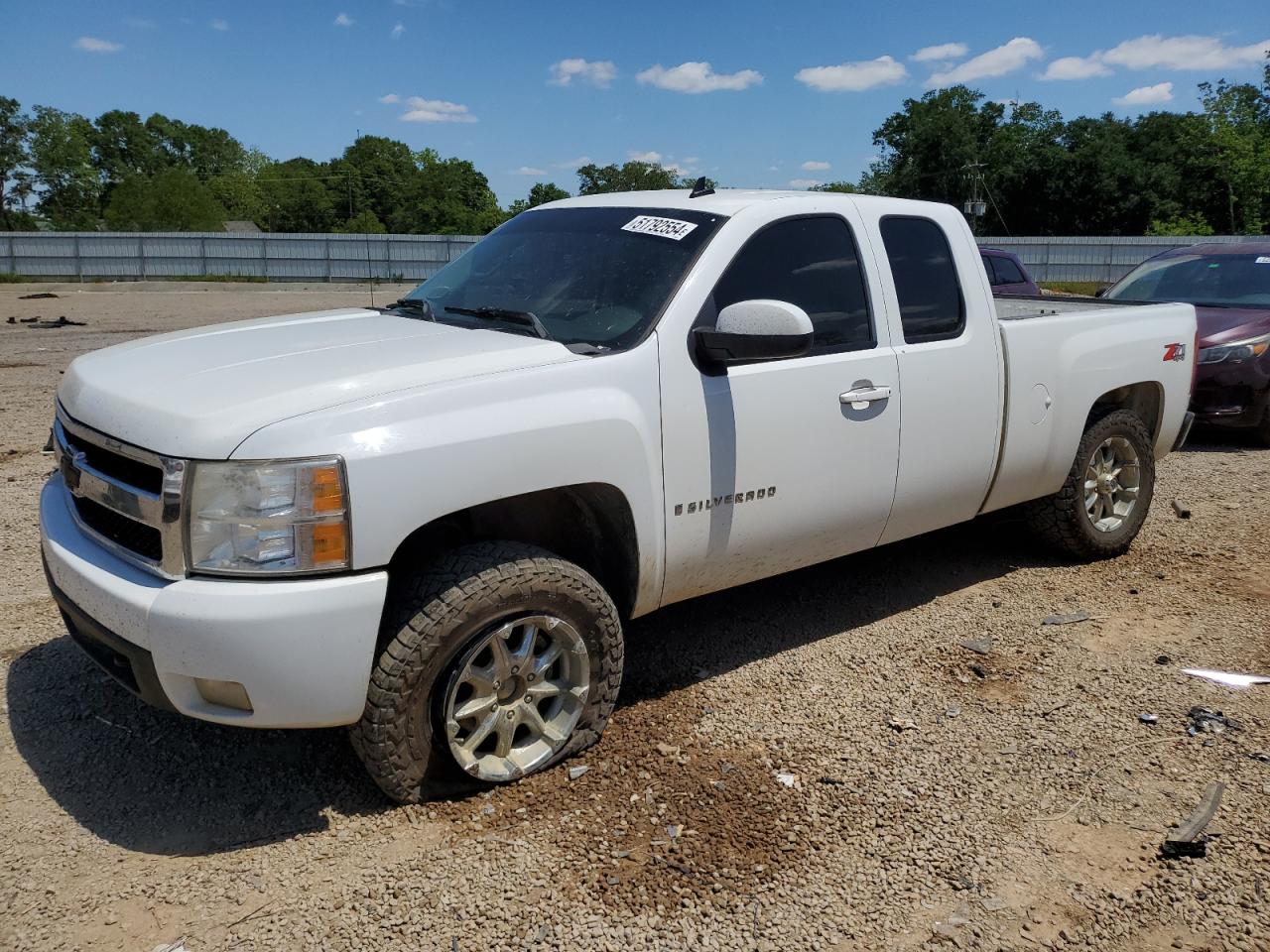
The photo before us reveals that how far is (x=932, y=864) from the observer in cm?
294

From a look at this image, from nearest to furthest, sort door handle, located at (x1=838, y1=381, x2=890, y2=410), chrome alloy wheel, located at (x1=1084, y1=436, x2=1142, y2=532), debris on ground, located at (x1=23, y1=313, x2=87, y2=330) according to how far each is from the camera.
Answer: door handle, located at (x1=838, y1=381, x2=890, y2=410), chrome alloy wheel, located at (x1=1084, y1=436, x2=1142, y2=532), debris on ground, located at (x1=23, y1=313, x2=87, y2=330)

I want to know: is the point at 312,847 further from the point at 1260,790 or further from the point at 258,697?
the point at 1260,790

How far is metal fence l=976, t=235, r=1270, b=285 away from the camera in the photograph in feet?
113

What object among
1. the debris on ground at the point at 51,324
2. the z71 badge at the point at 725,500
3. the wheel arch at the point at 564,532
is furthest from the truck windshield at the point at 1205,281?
the debris on ground at the point at 51,324

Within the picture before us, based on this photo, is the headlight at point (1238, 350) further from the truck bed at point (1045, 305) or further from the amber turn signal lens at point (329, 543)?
the amber turn signal lens at point (329, 543)

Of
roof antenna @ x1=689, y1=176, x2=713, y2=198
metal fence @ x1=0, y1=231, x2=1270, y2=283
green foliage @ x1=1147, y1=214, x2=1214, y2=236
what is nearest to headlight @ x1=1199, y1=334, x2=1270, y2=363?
roof antenna @ x1=689, y1=176, x2=713, y2=198

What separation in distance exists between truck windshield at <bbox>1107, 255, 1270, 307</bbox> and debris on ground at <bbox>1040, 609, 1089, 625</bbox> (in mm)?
5448

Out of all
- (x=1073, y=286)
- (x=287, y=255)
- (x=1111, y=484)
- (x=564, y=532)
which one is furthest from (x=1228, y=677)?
(x=287, y=255)

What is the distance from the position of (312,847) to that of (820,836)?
1.52m

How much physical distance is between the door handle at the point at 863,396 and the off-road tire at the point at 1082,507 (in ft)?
5.71

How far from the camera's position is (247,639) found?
8.64ft

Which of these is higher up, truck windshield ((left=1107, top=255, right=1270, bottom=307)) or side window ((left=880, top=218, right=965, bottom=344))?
truck windshield ((left=1107, top=255, right=1270, bottom=307))

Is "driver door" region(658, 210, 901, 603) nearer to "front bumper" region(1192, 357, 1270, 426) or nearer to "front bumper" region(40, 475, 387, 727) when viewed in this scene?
"front bumper" region(40, 475, 387, 727)

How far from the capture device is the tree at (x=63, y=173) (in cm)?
7838
